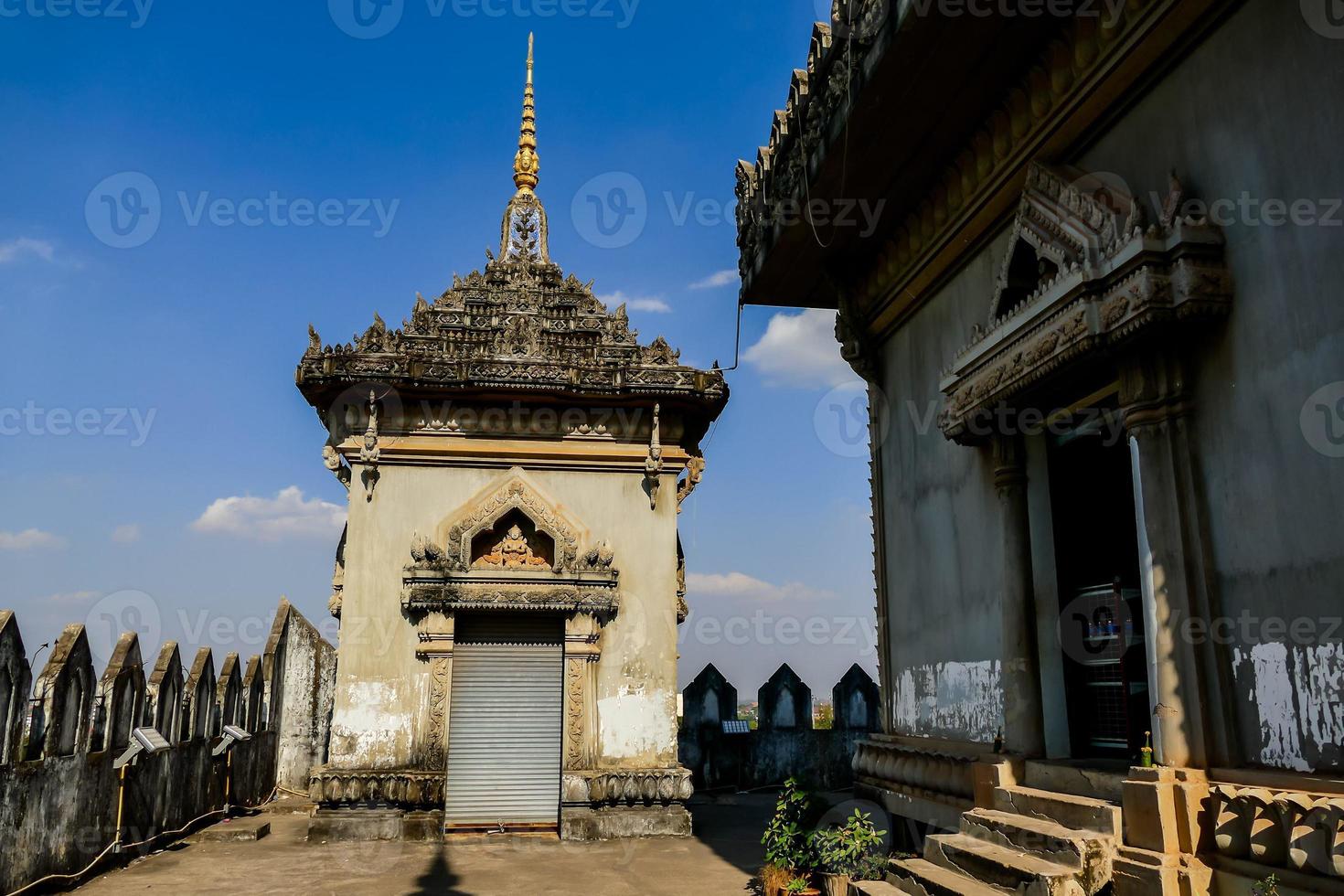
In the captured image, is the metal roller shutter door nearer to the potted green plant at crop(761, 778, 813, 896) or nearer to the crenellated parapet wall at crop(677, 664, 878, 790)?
the potted green plant at crop(761, 778, 813, 896)

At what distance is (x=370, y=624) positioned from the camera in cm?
1481

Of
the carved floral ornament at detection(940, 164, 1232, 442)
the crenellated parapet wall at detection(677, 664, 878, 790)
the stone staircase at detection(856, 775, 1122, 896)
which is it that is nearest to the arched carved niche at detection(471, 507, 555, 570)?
the crenellated parapet wall at detection(677, 664, 878, 790)

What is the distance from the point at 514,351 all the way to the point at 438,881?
7.75m

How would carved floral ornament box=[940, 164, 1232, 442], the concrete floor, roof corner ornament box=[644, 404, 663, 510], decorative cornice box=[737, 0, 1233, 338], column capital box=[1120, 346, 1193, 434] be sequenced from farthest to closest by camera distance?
roof corner ornament box=[644, 404, 663, 510] < the concrete floor < decorative cornice box=[737, 0, 1233, 338] < column capital box=[1120, 346, 1193, 434] < carved floral ornament box=[940, 164, 1232, 442]

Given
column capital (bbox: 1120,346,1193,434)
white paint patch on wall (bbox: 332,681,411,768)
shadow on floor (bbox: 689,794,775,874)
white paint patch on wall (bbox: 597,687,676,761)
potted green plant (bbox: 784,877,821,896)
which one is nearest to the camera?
column capital (bbox: 1120,346,1193,434)

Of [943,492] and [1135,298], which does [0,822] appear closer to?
[943,492]

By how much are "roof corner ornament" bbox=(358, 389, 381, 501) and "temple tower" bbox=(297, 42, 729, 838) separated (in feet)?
0.09

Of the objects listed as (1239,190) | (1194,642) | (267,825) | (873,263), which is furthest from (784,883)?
(267,825)

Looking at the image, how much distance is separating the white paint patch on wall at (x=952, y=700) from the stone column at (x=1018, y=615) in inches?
15.1

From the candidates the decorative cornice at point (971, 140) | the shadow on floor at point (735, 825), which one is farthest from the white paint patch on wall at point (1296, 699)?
the shadow on floor at point (735, 825)

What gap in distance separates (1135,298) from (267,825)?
1429 centimetres

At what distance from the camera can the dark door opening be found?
6840 millimetres

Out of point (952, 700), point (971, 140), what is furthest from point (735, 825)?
point (971, 140)

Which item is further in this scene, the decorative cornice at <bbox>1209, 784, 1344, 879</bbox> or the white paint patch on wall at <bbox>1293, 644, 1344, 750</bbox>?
the white paint patch on wall at <bbox>1293, 644, 1344, 750</bbox>
